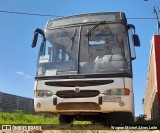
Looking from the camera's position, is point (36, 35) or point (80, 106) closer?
point (80, 106)

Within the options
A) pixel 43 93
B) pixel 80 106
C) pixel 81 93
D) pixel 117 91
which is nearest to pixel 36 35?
pixel 43 93

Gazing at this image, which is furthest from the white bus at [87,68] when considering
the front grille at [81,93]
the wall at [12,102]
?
the wall at [12,102]

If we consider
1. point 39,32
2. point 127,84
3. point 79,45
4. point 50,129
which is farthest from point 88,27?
point 50,129

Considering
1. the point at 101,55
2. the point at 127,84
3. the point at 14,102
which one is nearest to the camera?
the point at 127,84

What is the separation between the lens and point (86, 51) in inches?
348

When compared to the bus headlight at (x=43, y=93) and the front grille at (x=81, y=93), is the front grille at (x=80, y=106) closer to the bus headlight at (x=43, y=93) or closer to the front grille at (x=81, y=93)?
the front grille at (x=81, y=93)

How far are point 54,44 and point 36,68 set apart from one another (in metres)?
0.91

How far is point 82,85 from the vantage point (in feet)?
27.3

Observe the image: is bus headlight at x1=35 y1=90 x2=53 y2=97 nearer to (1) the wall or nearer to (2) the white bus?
(2) the white bus

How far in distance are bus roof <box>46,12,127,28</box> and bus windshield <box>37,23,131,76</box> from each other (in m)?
0.20

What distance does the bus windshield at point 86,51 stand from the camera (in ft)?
27.9

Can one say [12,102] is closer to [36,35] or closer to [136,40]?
[36,35]

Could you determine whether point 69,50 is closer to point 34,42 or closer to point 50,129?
point 34,42

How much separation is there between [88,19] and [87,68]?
176 cm
